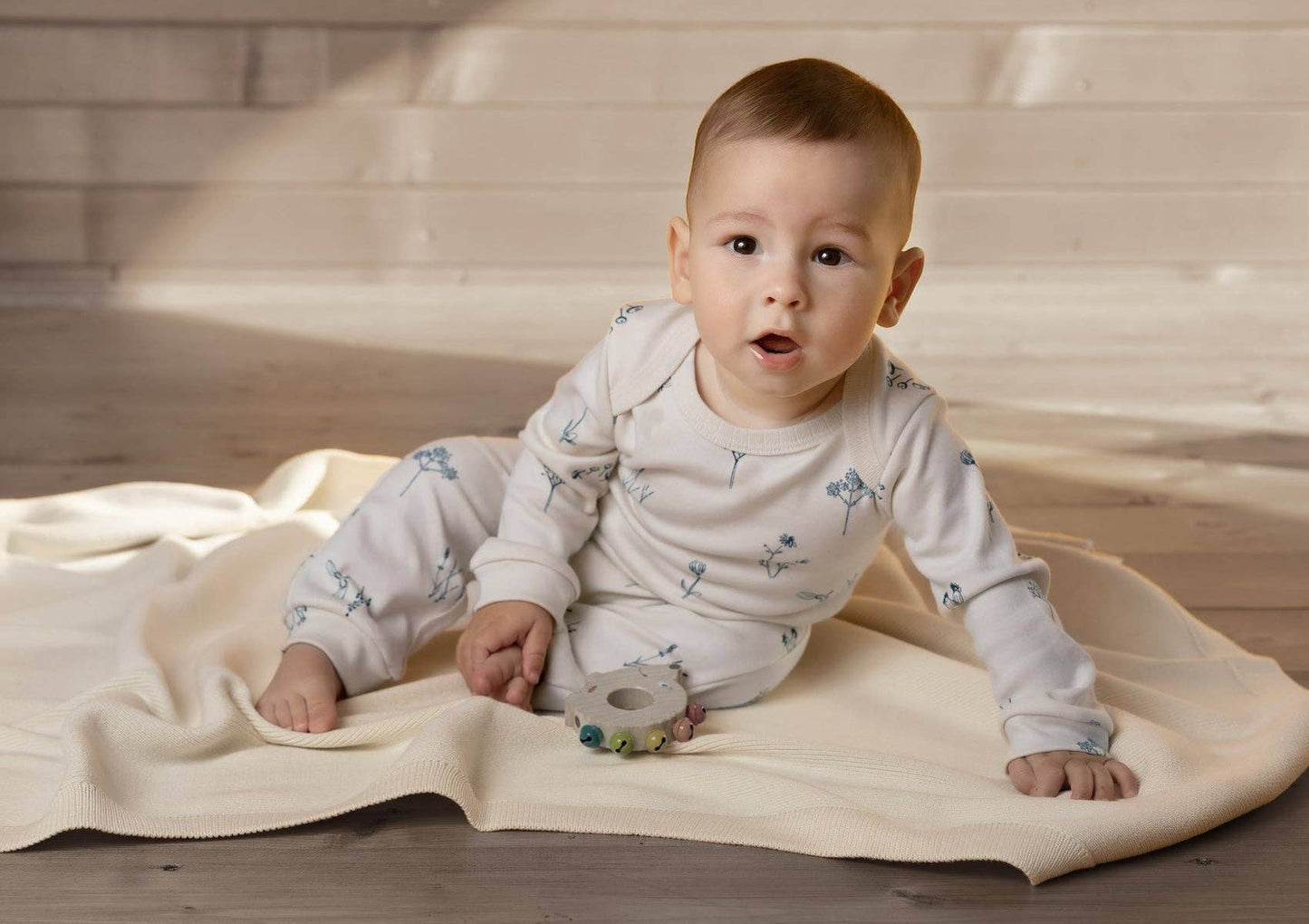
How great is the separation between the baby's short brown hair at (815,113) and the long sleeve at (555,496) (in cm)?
24

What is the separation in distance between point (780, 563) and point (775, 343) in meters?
0.20

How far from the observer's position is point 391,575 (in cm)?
116

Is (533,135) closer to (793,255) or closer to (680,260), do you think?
(680,260)

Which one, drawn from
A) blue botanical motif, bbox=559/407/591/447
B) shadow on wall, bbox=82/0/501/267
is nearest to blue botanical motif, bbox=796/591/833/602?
blue botanical motif, bbox=559/407/591/447

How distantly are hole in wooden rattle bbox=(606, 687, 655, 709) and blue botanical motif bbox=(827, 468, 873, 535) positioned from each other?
0.20 meters

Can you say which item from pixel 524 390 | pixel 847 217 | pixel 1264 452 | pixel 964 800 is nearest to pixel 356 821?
pixel 964 800

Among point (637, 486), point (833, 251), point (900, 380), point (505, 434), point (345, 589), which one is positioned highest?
point (833, 251)

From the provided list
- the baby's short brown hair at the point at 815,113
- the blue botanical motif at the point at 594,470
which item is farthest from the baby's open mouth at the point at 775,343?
the blue botanical motif at the point at 594,470

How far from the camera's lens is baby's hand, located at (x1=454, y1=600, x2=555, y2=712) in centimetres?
110

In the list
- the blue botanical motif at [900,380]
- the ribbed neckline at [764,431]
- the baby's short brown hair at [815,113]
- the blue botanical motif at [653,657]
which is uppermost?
the baby's short brown hair at [815,113]

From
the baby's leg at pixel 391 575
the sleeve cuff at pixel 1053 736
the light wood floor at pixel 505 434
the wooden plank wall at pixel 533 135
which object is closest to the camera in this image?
the light wood floor at pixel 505 434

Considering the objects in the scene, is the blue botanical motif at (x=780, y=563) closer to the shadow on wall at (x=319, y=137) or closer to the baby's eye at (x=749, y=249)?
the baby's eye at (x=749, y=249)

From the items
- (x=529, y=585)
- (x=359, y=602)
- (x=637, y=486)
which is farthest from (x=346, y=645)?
(x=637, y=486)

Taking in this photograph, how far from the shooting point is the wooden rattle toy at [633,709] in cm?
103
